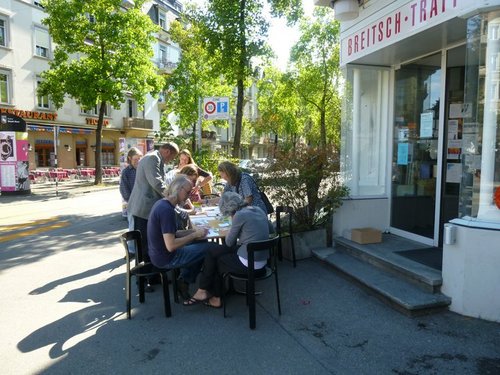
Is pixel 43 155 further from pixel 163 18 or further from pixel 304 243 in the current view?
pixel 304 243

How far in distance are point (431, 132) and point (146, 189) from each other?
14.1 ft

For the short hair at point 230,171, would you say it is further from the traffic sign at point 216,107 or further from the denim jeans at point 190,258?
the traffic sign at point 216,107

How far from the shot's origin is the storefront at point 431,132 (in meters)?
3.93

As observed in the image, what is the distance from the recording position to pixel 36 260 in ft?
21.5

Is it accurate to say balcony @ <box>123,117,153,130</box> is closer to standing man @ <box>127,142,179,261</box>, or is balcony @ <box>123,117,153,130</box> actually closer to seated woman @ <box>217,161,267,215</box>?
standing man @ <box>127,142,179,261</box>

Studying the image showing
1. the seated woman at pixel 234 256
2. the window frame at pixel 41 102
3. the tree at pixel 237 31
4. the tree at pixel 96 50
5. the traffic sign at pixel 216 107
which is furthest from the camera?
the window frame at pixel 41 102

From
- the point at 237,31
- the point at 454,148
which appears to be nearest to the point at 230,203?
the point at 454,148

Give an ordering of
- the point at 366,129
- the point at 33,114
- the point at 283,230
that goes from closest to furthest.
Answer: the point at 283,230 → the point at 366,129 → the point at 33,114

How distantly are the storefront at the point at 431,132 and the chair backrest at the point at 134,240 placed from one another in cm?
319

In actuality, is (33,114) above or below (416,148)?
above

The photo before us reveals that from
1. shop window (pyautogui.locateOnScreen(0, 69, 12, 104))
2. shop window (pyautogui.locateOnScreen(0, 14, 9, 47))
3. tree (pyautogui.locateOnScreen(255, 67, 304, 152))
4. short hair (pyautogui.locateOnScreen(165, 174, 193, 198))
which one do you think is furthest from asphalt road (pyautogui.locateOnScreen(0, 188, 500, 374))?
shop window (pyautogui.locateOnScreen(0, 14, 9, 47))

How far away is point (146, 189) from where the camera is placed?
529 centimetres

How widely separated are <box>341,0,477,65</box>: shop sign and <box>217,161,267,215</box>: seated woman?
270 cm

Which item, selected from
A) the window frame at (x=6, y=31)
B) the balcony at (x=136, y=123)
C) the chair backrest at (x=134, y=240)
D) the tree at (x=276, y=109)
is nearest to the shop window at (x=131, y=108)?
the balcony at (x=136, y=123)
